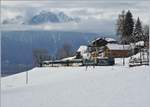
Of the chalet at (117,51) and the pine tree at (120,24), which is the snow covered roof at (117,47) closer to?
the chalet at (117,51)

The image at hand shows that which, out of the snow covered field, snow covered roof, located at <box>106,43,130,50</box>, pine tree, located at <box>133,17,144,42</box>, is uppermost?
pine tree, located at <box>133,17,144,42</box>

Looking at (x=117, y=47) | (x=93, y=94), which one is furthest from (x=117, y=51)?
(x=93, y=94)

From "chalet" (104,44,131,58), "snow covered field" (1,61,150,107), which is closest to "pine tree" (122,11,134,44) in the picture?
"chalet" (104,44,131,58)

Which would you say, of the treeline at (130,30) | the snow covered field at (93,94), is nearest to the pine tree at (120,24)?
the treeline at (130,30)

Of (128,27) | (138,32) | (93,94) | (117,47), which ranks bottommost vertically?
(93,94)

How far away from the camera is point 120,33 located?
9669 centimetres

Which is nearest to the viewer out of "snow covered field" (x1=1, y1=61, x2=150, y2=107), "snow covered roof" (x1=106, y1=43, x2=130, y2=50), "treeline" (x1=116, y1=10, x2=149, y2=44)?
"snow covered field" (x1=1, y1=61, x2=150, y2=107)

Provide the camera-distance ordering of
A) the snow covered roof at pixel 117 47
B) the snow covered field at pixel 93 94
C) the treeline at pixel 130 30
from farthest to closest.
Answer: the treeline at pixel 130 30 < the snow covered roof at pixel 117 47 < the snow covered field at pixel 93 94

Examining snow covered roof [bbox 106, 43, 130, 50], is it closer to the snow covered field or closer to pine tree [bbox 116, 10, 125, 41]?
pine tree [bbox 116, 10, 125, 41]

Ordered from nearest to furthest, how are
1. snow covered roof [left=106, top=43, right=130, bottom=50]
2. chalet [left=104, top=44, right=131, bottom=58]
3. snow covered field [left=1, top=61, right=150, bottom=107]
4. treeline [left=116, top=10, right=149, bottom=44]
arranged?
1. snow covered field [left=1, top=61, right=150, bottom=107]
2. chalet [left=104, top=44, right=131, bottom=58]
3. snow covered roof [left=106, top=43, right=130, bottom=50]
4. treeline [left=116, top=10, right=149, bottom=44]

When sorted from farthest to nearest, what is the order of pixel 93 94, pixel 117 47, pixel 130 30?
pixel 130 30 → pixel 117 47 → pixel 93 94

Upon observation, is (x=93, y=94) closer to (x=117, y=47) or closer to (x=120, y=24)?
(x=117, y=47)

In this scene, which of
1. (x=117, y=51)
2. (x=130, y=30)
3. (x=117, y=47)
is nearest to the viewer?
(x=117, y=51)

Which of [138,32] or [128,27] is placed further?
[138,32]
